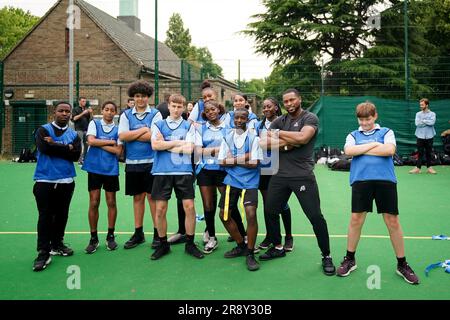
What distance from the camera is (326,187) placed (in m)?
10.0

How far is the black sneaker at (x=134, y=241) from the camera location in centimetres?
531

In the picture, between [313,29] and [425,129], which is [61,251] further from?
[313,29]

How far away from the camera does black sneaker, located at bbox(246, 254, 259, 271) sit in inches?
A: 176

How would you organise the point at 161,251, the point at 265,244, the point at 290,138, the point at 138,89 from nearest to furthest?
the point at 290,138
the point at 161,251
the point at 138,89
the point at 265,244

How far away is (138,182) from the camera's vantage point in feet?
17.7

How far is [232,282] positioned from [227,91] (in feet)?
84.6

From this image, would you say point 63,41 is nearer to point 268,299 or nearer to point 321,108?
point 321,108

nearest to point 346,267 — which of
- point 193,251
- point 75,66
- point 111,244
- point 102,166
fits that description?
point 193,251

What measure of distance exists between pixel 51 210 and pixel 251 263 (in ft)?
7.59

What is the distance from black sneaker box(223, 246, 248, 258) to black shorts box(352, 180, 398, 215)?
141cm

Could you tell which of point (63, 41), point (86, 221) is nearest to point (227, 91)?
point (63, 41)

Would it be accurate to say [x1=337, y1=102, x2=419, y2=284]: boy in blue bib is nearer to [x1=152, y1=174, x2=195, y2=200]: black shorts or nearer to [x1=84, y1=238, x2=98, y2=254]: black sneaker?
[x1=152, y1=174, x2=195, y2=200]: black shorts

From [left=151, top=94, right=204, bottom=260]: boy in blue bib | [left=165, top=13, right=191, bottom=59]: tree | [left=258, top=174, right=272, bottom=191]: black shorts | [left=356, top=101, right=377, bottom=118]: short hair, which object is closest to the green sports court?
[left=151, top=94, right=204, bottom=260]: boy in blue bib

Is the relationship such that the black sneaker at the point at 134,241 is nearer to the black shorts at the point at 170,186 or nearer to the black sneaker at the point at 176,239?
the black sneaker at the point at 176,239
